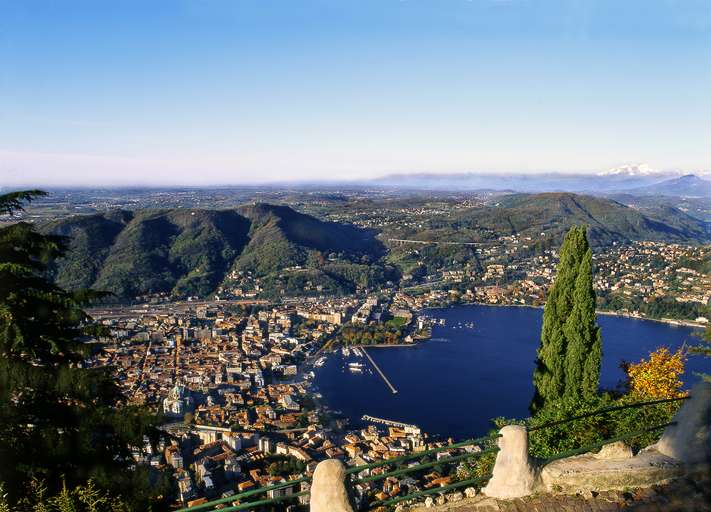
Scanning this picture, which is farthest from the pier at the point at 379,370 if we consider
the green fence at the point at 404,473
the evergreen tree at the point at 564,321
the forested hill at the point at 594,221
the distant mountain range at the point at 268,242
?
the forested hill at the point at 594,221

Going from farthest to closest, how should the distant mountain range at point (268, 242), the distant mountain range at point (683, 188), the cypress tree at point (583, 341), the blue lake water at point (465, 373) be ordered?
1. the distant mountain range at point (683, 188)
2. the distant mountain range at point (268, 242)
3. the blue lake water at point (465, 373)
4. the cypress tree at point (583, 341)

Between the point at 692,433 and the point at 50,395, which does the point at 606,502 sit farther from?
the point at 50,395

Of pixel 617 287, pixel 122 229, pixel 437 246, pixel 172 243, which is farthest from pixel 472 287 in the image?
pixel 122 229

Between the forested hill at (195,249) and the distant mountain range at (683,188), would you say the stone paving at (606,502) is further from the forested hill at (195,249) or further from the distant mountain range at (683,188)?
the distant mountain range at (683,188)

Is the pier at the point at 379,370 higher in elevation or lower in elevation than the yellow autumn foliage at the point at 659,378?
lower

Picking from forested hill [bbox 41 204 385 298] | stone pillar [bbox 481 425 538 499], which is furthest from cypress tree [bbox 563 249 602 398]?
forested hill [bbox 41 204 385 298]

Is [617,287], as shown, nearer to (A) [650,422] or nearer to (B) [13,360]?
(A) [650,422]
